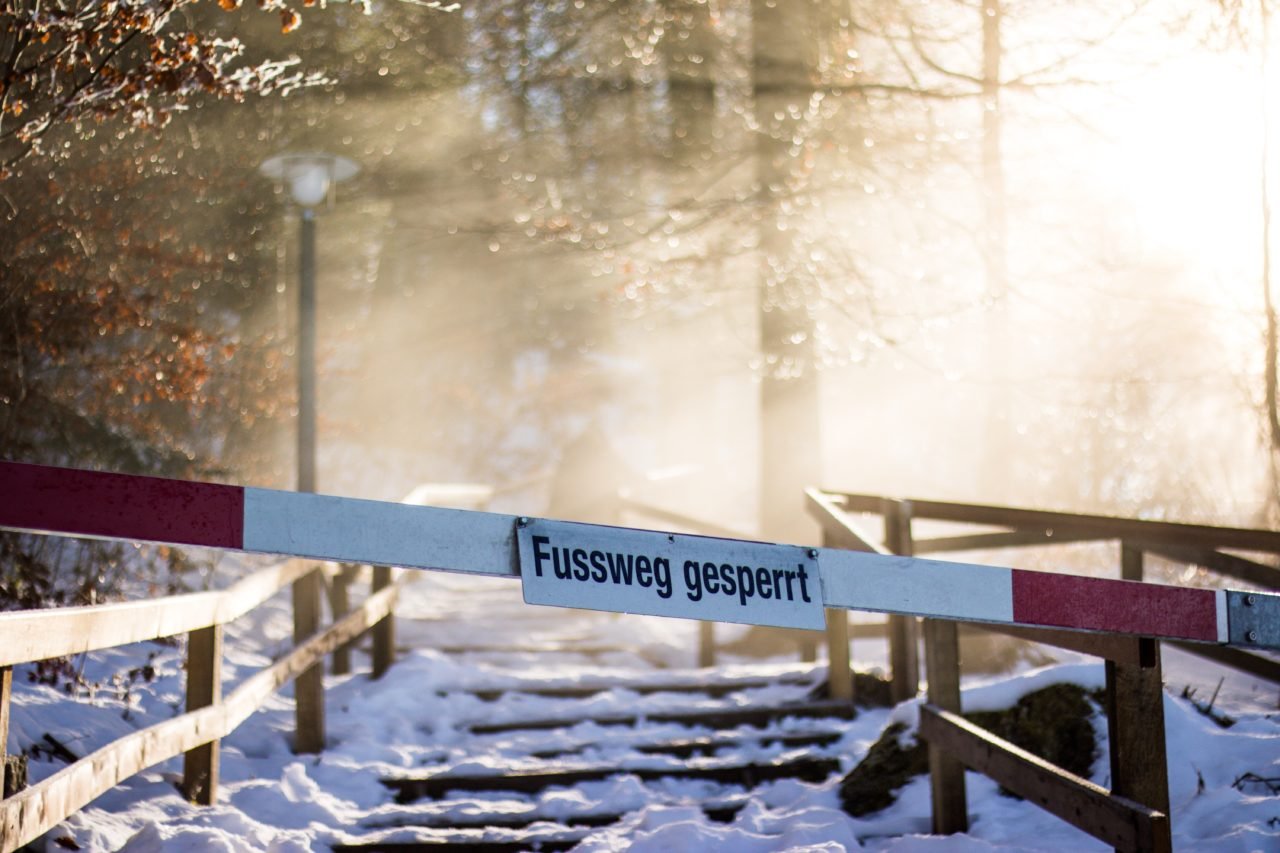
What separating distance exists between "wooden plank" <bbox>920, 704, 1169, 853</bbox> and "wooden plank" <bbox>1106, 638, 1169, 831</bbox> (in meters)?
0.06

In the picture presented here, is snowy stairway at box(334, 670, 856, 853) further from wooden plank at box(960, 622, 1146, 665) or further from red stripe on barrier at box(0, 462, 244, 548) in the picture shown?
red stripe on barrier at box(0, 462, 244, 548)

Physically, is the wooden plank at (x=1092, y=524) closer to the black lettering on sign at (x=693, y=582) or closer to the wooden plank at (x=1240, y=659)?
the wooden plank at (x=1240, y=659)

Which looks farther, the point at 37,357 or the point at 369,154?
the point at 369,154

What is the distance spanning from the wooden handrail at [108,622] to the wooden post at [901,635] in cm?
323

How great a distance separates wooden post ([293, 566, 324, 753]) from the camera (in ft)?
20.9

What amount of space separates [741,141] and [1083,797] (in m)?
12.5

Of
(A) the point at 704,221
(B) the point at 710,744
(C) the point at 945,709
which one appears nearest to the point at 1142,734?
(C) the point at 945,709

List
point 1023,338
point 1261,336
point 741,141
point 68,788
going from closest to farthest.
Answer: point 68,788 → point 1261,336 → point 741,141 → point 1023,338

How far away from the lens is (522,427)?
28.1 meters

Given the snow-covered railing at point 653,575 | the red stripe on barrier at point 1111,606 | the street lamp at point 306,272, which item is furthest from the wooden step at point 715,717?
the red stripe on barrier at point 1111,606

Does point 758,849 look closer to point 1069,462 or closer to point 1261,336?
point 1261,336

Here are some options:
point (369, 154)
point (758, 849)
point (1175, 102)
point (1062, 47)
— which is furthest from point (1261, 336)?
point (369, 154)

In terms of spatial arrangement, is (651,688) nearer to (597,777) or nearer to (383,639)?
(383,639)

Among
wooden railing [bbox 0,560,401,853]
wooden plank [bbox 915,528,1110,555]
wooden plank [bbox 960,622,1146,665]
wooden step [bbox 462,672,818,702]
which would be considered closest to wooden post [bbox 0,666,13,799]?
wooden railing [bbox 0,560,401,853]
